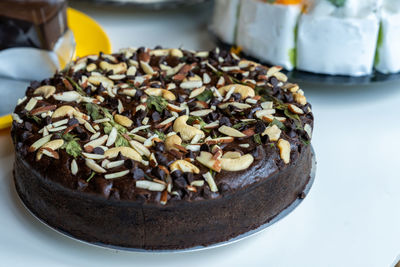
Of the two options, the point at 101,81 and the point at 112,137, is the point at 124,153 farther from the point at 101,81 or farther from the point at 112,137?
the point at 101,81

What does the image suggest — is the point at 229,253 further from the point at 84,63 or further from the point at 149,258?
the point at 84,63

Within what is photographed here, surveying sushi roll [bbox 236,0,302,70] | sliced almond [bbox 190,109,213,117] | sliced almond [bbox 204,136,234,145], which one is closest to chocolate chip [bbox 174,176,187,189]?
sliced almond [bbox 204,136,234,145]

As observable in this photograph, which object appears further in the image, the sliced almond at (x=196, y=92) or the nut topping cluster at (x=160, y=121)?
the sliced almond at (x=196, y=92)

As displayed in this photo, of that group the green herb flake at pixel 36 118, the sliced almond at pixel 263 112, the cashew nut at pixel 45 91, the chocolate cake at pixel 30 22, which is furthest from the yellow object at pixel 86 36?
the sliced almond at pixel 263 112

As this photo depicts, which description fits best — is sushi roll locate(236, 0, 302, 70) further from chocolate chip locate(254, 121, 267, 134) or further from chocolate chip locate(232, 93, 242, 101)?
chocolate chip locate(254, 121, 267, 134)

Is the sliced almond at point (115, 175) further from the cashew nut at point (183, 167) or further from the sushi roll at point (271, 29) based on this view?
the sushi roll at point (271, 29)

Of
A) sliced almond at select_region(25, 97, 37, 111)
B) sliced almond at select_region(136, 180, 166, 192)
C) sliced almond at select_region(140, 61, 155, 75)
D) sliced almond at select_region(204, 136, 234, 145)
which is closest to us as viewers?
sliced almond at select_region(136, 180, 166, 192)
